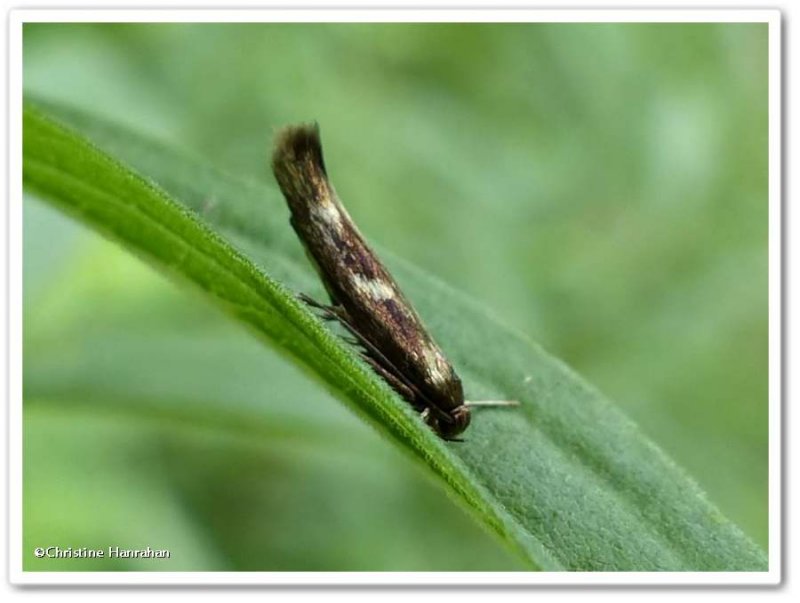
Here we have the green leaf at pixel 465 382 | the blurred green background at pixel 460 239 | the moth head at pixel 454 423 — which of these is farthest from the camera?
the blurred green background at pixel 460 239

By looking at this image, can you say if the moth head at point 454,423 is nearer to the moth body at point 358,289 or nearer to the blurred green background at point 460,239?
the moth body at point 358,289

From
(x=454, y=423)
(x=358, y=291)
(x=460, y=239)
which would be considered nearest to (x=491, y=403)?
(x=454, y=423)

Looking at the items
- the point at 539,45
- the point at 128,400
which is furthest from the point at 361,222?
the point at 128,400

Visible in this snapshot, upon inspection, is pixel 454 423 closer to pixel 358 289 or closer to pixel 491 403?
pixel 491 403

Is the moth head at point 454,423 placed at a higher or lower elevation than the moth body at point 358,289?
lower

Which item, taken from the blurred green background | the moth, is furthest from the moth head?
the blurred green background

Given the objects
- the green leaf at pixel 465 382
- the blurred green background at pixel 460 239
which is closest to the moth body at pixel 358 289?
the green leaf at pixel 465 382
